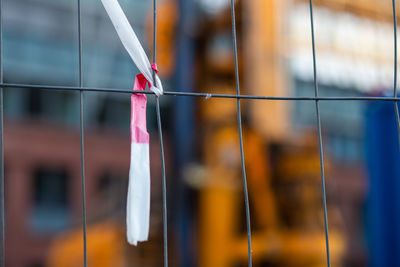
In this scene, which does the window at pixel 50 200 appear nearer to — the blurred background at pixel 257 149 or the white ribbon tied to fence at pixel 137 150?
the blurred background at pixel 257 149

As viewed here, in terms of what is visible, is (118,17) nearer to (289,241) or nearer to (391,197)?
(391,197)

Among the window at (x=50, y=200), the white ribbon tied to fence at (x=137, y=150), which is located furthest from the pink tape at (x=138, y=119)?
the window at (x=50, y=200)

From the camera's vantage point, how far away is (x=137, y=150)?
1.45 m

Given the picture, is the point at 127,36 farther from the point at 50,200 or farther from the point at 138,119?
the point at 50,200

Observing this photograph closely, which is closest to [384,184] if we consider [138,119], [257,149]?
[257,149]

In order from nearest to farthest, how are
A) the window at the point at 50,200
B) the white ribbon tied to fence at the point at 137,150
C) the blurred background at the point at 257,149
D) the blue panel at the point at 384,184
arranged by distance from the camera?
the white ribbon tied to fence at the point at 137,150 → the blue panel at the point at 384,184 → the blurred background at the point at 257,149 → the window at the point at 50,200

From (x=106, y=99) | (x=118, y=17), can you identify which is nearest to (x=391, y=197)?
(x=118, y=17)

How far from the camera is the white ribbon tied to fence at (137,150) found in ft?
4.69

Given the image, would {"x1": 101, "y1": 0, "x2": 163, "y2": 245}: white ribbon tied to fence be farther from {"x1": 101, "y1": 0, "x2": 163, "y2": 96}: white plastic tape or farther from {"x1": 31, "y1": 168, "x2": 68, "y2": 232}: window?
{"x1": 31, "y1": 168, "x2": 68, "y2": 232}: window

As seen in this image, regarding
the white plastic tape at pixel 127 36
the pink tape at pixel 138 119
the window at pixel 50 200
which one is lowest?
the window at pixel 50 200

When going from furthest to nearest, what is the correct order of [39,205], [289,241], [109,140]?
1. [109,140]
2. [39,205]
3. [289,241]

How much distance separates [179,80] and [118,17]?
4242mm

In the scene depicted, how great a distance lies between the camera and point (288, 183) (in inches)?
209

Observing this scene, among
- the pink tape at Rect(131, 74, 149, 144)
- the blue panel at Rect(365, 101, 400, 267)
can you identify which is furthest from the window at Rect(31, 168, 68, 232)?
the pink tape at Rect(131, 74, 149, 144)
